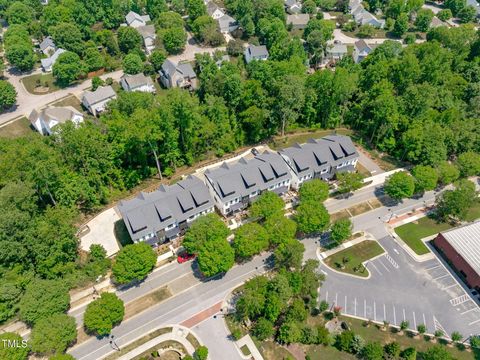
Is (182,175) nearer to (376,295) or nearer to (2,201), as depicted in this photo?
(2,201)

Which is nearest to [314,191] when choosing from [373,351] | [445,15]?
[373,351]

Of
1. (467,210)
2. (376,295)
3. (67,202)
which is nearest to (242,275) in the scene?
(376,295)

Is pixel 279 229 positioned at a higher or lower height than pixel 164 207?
lower

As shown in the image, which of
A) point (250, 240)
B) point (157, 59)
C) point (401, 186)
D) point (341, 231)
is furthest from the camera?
point (157, 59)

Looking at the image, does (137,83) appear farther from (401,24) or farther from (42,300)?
(401,24)

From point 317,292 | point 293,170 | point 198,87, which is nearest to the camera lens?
point 317,292

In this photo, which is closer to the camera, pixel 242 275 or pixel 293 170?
pixel 242 275

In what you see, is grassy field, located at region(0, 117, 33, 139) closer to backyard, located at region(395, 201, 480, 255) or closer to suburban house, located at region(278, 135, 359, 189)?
suburban house, located at region(278, 135, 359, 189)
